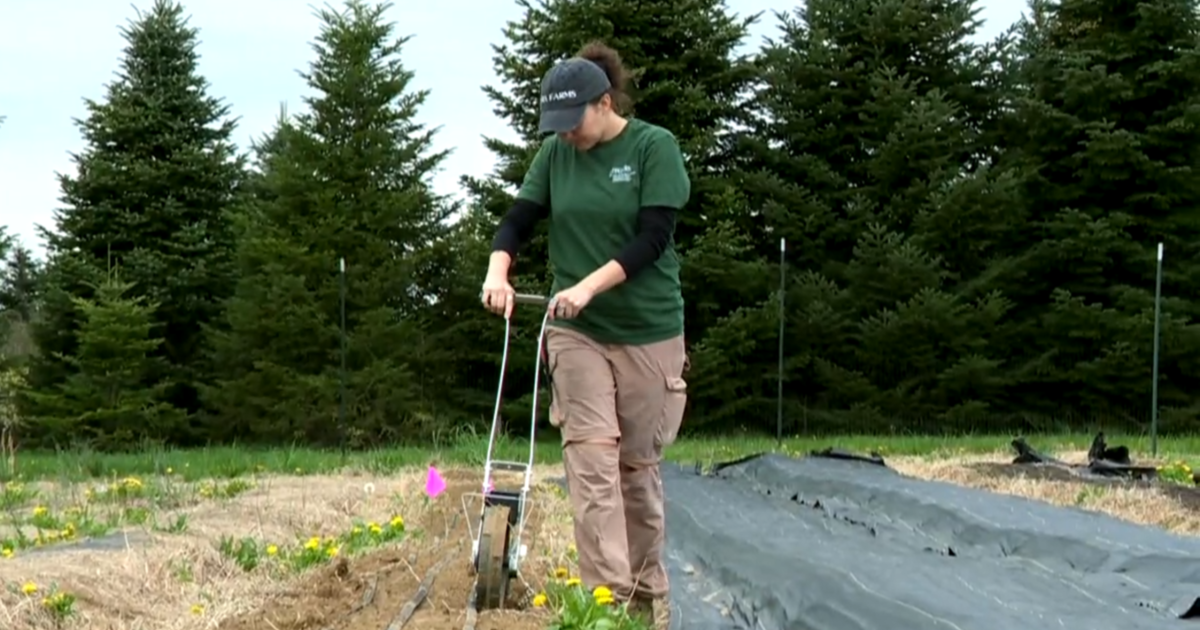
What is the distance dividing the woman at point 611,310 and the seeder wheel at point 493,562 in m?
0.24

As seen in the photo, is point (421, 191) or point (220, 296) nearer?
point (421, 191)

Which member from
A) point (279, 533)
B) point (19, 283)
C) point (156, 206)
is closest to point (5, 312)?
point (156, 206)

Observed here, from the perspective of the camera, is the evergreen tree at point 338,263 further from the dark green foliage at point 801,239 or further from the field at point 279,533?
the field at point 279,533

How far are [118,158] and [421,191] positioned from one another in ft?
16.5

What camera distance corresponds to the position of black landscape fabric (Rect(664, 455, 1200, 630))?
2.86 meters

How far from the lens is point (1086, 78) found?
1385 cm

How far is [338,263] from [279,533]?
9.45m

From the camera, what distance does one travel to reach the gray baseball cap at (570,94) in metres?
2.79

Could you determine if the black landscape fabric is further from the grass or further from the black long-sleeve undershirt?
the grass

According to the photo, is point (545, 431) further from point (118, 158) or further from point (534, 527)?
point (534, 527)

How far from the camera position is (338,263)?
13.9 meters

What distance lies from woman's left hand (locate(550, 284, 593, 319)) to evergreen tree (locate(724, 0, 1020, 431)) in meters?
10.3

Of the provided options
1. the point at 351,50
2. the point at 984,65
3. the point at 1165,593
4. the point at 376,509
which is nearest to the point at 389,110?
the point at 351,50

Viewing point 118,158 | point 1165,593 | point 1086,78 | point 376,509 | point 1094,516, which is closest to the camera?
point 1165,593
